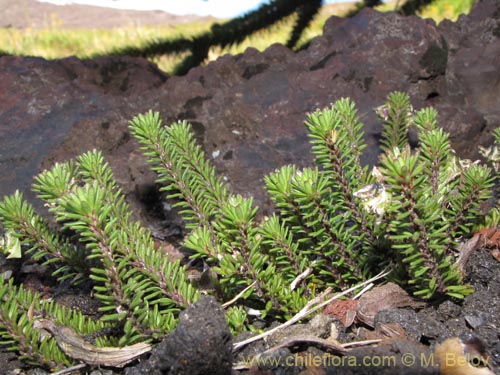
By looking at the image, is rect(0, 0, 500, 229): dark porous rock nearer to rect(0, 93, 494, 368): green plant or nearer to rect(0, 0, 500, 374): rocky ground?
rect(0, 0, 500, 374): rocky ground

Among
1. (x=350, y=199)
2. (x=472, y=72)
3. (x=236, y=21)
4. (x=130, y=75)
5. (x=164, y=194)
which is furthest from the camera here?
(x=236, y=21)

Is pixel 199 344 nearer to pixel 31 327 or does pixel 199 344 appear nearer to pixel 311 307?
pixel 311 307

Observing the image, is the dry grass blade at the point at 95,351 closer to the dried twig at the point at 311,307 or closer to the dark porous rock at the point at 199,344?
the dark porous rock at the point at 199,344

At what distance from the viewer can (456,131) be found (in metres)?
2.88

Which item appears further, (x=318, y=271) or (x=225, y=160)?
(x=225, y=160)

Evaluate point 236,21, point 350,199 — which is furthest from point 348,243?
point 236,21

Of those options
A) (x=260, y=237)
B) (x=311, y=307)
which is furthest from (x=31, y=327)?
(x=311, y=307)

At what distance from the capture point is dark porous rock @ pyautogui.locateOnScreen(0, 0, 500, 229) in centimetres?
283

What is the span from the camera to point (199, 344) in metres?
1.55

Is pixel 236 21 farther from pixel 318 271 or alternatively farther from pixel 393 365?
pixel 393 365

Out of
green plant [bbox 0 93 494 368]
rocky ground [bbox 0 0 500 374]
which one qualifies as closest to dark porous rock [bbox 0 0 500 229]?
rocky ground [bbox 0 0 500 374]

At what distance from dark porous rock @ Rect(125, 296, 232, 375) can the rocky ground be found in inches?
41.3

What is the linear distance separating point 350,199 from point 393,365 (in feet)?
2.06

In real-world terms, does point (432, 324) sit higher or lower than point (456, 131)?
lower
